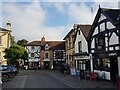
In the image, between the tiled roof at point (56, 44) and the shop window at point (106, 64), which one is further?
the tiled roof at point (56, 44)

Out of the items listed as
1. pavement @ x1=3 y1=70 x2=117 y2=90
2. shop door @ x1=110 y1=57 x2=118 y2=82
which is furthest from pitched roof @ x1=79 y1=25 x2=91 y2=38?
shop door @ x1=110 y1=57 x2=118 y2=82

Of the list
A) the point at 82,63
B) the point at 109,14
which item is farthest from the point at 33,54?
the point at 109,14

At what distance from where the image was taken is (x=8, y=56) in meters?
43.4

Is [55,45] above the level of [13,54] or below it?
above

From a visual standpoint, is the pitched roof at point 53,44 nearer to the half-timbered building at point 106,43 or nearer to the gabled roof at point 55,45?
the gabled roof at point 55,45

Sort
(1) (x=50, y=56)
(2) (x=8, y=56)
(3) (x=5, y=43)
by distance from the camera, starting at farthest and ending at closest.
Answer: (1) (x=50, y=56)
(3) (x=5, y=43)
(2) (x=8, y=56)

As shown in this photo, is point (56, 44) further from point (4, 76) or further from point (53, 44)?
point (4, 76)

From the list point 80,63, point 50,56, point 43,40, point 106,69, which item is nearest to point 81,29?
point 80,63

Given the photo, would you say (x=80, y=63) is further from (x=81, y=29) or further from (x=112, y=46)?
(x=112, y=46)

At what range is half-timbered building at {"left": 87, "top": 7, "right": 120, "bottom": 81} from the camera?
2147cm

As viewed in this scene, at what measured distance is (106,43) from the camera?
23422 mm

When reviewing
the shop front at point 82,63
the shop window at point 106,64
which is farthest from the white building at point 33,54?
the shop window at point 106,64

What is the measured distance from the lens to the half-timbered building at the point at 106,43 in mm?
21469

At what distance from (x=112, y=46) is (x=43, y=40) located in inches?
1799
